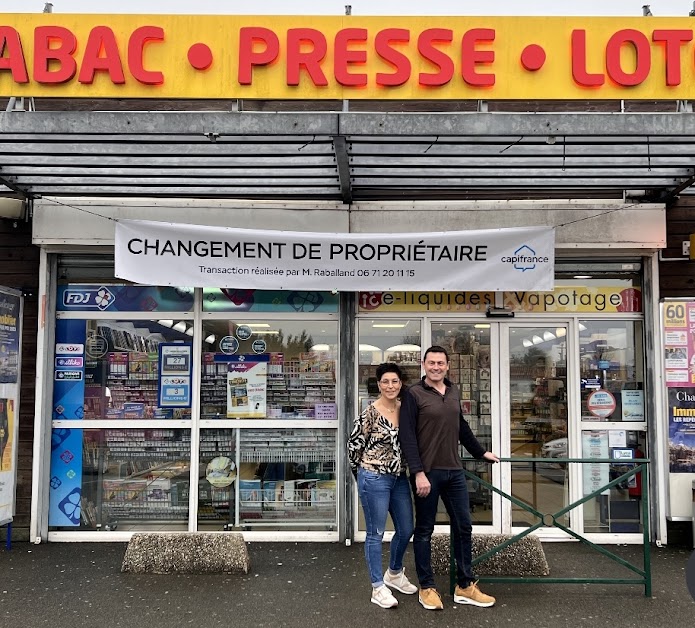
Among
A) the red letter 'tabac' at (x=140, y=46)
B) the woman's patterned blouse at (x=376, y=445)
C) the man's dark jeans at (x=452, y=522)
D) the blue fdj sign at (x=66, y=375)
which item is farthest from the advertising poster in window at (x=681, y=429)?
the blue fdj sign at (x=66, y=375)

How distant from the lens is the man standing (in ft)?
15.3

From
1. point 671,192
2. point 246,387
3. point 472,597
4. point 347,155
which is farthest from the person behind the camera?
point 246,387


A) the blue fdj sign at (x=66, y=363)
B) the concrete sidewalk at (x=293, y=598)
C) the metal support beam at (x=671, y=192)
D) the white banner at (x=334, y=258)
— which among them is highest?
the metal support beam at (x=671, y=192)

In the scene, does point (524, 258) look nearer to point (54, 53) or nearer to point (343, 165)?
point (343, 165)

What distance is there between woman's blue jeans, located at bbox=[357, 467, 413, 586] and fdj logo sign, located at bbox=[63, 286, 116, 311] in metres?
3.45

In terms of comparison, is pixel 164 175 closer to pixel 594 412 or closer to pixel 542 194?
pixel 542 194

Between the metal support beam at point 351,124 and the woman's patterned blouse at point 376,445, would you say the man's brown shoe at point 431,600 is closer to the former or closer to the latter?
the woman's patterned blouse at point 376,445

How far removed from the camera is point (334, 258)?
6.25m

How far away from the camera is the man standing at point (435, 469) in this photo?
4.66m

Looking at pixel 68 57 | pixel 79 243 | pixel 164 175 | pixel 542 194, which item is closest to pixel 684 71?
pixel 542 194

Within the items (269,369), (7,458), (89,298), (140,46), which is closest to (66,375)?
(89,298)

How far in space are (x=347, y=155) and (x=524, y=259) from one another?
1957 millimetres

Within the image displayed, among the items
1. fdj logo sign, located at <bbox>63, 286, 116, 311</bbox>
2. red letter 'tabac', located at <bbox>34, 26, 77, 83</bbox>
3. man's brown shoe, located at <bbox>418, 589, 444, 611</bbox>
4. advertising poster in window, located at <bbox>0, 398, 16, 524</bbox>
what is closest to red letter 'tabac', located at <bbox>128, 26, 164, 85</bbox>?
red letter 'tabac', located at <bbox>34, 26, 77, 83</bbox>

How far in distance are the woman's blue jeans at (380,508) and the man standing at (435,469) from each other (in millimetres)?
111
